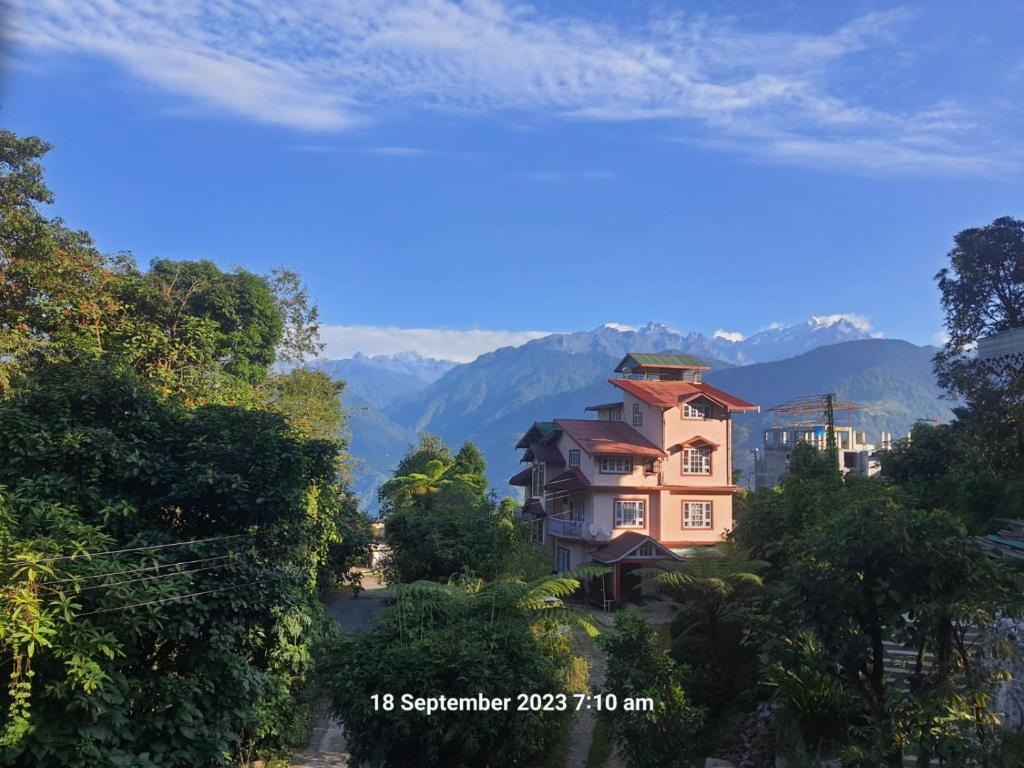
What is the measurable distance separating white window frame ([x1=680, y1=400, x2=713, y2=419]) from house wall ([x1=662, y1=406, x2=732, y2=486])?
6.4 inches

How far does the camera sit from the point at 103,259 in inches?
824

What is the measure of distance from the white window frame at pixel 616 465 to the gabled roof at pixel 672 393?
93.2 inches

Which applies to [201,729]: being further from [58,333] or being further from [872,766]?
[58,333]

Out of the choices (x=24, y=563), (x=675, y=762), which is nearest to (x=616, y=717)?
(x=675, y=762)

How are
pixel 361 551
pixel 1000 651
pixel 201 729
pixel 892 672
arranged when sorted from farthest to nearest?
pixel 361 551
pixel 892 672
pixel 201 729
pixel 1000 651

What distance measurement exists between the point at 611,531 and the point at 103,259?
1898cm

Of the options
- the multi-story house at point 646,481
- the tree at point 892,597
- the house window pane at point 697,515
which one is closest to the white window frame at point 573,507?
the multi-story house at point 646,481

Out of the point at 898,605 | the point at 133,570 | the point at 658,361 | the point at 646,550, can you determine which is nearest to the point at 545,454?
the point at 658,361

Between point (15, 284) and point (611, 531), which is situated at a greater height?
point (15, 284)

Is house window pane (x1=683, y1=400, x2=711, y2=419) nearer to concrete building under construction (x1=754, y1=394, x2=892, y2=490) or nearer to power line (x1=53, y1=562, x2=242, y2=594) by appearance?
concrete building under construction (x1=754, y1=394, x2=892, y2=490)

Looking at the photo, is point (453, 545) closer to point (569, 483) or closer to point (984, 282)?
point (569, 483)

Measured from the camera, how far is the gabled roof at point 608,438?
26.7m

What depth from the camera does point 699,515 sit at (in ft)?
92.3

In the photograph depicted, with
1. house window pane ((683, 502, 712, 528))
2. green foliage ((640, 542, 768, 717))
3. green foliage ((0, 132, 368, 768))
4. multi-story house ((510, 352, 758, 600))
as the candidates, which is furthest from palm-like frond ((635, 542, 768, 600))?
house window pane ((683, 502, 712, 528))
